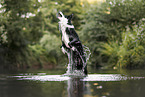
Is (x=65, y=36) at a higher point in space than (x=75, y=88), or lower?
higher

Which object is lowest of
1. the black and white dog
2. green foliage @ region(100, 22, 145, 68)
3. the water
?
green foliage @ region(100, 22, 145, 68)

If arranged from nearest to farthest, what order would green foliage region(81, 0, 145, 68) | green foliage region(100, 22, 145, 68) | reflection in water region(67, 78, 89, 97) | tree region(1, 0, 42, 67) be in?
reflection in water region(67, 78, 89, 97)
green foliage region(100, 22, 145, 68)
green foliage region(81, 0, 145, 68)
tree region(1, 0, 42, 67)

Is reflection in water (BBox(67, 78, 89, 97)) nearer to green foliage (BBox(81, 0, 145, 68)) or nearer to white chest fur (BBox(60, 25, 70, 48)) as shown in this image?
white chest fur (BBox(60, 25, 70, 48))

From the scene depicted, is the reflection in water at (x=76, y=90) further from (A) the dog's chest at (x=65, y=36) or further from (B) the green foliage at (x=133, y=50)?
(B) the green foliage at (x=133, y=50)

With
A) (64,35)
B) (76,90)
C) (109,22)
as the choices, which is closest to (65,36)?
(64,35)

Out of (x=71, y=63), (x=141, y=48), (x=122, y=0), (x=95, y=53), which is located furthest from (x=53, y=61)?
(x=71, y=63)

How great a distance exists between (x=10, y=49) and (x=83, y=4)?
25949 millimetres

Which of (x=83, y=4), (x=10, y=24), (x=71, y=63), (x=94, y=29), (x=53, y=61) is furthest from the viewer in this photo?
(x=83, y=4)

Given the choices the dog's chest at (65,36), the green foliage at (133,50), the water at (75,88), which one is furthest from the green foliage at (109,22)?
the water at (75,88)

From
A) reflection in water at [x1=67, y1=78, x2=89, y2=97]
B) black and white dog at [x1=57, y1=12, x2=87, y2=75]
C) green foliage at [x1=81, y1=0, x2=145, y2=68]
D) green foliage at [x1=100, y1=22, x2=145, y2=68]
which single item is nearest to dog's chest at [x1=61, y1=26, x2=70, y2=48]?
black and white dog at [x1=57, y1=12, x2=87, y2=75]

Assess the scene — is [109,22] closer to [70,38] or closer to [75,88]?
[70,38]

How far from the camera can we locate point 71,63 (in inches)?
424

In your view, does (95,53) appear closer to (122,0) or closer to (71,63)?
(122,0)

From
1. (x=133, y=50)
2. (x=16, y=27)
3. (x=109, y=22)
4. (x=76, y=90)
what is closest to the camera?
(x=76, y=90)
